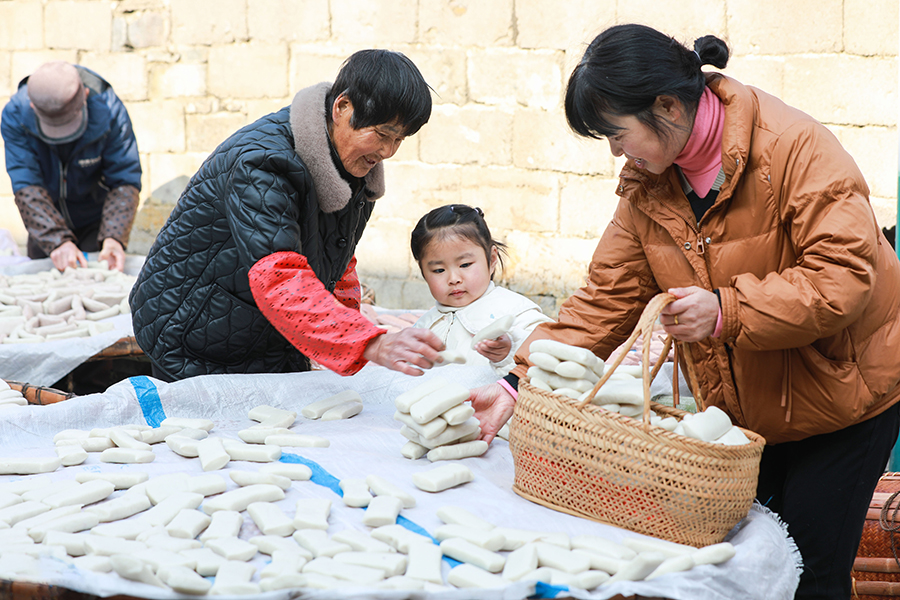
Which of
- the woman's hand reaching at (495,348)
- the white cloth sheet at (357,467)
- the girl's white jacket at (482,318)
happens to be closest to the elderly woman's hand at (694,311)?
the white cloth sheet at (357,467)

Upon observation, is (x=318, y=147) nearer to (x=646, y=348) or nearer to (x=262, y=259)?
(x=262, y=259)

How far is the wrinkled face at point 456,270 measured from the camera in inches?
137

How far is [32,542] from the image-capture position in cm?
161

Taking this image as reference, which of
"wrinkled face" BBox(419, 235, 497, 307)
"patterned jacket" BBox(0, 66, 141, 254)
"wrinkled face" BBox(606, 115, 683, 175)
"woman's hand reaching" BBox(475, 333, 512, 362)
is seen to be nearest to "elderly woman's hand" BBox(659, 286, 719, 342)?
"wrinkled face" BBox(606, 115, 683, 175)

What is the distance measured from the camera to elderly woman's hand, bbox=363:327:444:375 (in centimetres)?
210

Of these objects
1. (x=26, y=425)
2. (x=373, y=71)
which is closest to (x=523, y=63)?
(x=373, y=71)

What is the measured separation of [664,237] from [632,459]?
683 millimetres

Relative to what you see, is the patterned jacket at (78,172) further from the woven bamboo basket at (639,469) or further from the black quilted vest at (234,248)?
the woven bamboo basket at (639,469)

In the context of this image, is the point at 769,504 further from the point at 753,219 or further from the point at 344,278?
the point at 344,278

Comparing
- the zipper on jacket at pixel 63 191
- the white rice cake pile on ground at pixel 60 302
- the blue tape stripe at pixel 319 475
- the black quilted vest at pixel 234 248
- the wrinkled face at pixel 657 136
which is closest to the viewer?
the wrinkled face at pixel 657 136

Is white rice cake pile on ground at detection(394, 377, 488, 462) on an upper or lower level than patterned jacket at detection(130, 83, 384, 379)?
lower

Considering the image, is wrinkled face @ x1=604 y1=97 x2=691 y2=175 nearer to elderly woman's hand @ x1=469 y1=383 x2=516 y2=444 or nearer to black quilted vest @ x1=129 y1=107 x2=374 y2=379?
elderly woman's hand @ x1=469 y1=383 x2=516 y2=444

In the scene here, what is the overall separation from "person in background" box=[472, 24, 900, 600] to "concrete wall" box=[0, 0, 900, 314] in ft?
10.9

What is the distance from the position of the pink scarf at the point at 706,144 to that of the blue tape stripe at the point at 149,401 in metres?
1.79
